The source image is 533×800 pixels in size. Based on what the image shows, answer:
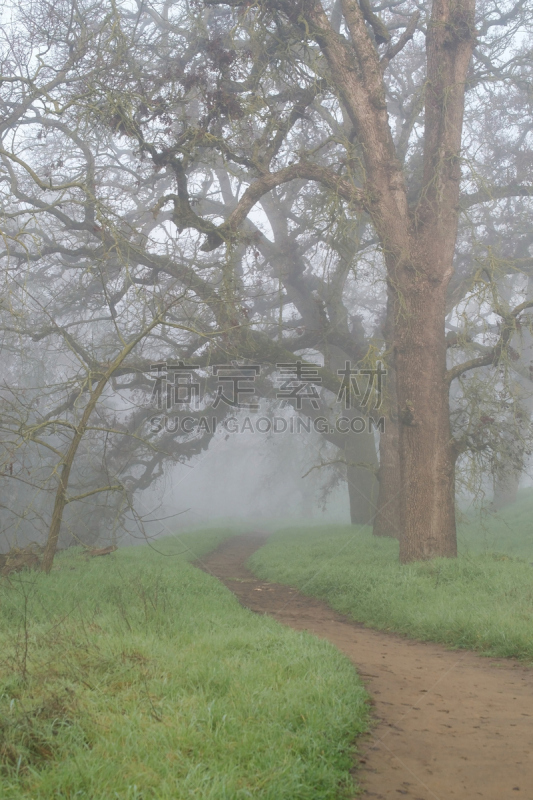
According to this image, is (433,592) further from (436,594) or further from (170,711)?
(170,711)

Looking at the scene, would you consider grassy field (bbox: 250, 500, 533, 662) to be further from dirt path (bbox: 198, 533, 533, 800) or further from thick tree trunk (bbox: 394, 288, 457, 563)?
thick tree trunk (bbox: 394, 288, 457, 563)

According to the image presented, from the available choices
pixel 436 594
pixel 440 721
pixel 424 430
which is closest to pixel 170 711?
pixel 440 721

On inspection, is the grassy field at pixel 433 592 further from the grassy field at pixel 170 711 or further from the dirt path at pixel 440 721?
the grassy field at pixel 170 711

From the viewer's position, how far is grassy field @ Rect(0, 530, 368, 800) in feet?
9.36

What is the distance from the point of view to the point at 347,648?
21.1 ft

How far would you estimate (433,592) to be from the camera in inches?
323

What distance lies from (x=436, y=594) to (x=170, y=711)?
5.43 metres

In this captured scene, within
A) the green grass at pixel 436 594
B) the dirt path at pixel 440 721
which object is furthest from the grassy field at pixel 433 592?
the dirt path at pixel 440 721

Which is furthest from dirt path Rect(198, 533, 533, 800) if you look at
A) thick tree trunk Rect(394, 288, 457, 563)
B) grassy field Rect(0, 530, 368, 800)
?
thick tree trunk Rect(394, 288, 457, 563)

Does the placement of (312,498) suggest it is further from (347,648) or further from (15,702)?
(15,702)

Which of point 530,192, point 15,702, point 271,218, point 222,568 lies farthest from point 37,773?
point 271,218

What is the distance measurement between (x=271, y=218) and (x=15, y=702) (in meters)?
18.2

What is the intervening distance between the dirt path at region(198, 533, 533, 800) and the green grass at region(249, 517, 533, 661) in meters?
A: 0.29

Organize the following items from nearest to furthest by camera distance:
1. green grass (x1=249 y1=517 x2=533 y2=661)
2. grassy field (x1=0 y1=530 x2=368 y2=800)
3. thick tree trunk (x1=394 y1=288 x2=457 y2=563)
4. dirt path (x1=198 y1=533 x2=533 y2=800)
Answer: grassy field (x1=0 y1=530 x2=368 y2=800) → dirt path (x1=198 y1=533 x2=533 y2=800) → green grass (x1=249 y1=517 x2=533 y2=661) → thick tree trunk (x1=394 y1=288 x2=457 y2=563)
